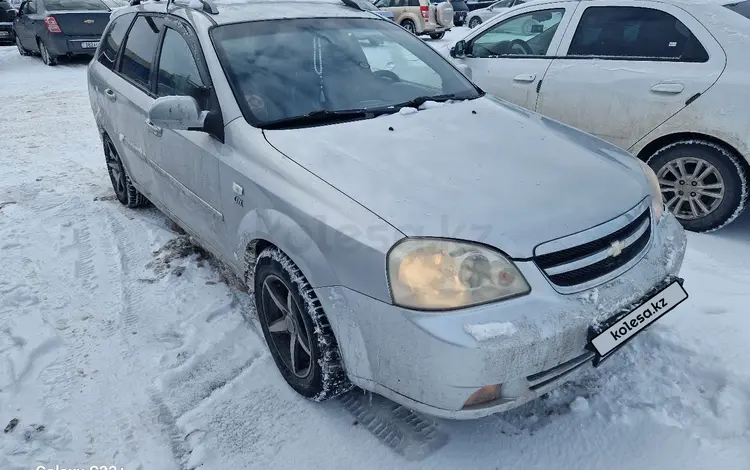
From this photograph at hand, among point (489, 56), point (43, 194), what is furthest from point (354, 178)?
point (43, 194)

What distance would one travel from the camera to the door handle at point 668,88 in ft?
12.6

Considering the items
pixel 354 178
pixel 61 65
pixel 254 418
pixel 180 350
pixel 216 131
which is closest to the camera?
pixel 354 178

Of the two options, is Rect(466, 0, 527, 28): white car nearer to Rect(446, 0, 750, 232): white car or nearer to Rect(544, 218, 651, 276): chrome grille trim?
Rect(446, 0, 750, 232): white car

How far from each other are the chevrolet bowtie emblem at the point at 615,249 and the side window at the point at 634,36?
254 centimetres

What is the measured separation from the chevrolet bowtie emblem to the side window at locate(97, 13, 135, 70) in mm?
3642

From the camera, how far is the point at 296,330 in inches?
92.9

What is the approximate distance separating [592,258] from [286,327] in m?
1.33

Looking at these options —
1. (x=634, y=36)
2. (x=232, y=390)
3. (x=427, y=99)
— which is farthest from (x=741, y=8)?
(x=232, y=390)

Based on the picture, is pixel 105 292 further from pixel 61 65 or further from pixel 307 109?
pixel 61 65

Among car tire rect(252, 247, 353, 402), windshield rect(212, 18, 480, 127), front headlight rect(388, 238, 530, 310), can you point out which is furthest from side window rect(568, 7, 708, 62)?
car tire rect(252, 247, 353, 402)

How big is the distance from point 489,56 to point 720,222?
7.67ft

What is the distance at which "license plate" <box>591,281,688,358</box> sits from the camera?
1942mm

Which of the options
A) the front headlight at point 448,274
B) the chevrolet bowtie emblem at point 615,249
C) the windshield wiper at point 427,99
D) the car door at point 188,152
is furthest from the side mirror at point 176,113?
the chevrolet bowtie emblem at point 615,249

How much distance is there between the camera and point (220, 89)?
264 centimetres
